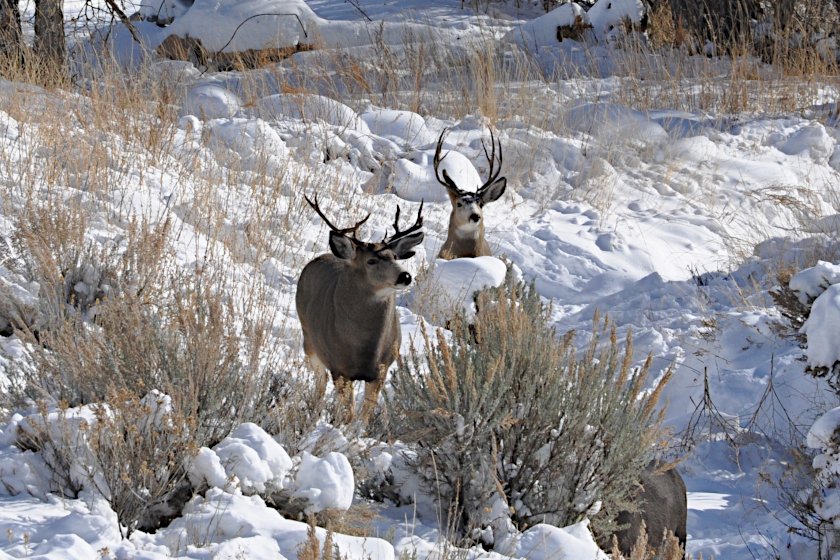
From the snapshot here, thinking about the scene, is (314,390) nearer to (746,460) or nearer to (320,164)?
(746,460)

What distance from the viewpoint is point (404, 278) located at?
5.21 m

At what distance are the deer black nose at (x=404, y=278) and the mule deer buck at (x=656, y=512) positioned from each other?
1.41 m

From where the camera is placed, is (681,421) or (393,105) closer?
(681,421)

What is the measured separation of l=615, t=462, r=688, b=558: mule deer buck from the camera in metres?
4.55

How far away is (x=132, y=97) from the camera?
32.3 ft

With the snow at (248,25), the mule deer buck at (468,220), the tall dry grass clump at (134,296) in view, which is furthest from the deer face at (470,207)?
the snow at (248,25)

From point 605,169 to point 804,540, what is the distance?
649 cm

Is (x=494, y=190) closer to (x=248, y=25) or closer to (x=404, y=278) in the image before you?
(x=404, y=278)

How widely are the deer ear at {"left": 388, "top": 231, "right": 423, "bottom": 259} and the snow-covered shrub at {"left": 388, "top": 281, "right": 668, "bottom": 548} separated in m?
1.00

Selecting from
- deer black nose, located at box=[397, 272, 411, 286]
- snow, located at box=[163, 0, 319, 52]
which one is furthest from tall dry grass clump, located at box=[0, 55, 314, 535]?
snow, located at box=[163, 0, 319, 52]

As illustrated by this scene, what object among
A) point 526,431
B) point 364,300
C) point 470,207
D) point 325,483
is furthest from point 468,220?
point 325,483

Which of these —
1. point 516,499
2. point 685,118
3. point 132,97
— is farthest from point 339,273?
point 685,118

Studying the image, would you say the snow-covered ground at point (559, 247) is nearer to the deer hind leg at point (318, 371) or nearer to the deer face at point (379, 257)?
the deer hind leg at point (318, 371)

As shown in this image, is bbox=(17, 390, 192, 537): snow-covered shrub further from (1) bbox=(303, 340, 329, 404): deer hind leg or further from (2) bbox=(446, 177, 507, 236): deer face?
(2) bbox=(446, 177, 507, 236): deer face
